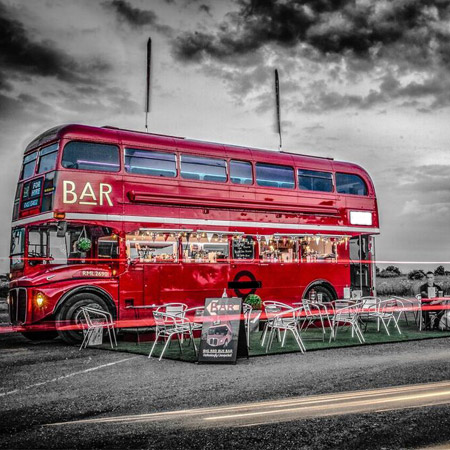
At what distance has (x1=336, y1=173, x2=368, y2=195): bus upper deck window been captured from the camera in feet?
50.1

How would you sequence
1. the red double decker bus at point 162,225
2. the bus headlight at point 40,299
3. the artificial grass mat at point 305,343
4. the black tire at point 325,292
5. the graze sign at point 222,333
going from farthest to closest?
the black tire at point 325,292 → the red double decker bus at point 162,225 → the bus headlight at point 40,299 → the artificial grass mat at point 305,343 → the graze sign at point 222,333

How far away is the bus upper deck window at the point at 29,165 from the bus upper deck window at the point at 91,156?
1.17m

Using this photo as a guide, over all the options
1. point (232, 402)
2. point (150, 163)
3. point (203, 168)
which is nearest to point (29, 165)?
point (150, 163)

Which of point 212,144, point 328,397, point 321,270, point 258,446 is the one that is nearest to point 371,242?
point 321,270

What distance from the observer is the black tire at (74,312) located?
36.0 ft

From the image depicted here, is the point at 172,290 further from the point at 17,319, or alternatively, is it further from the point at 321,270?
the point at 321,270

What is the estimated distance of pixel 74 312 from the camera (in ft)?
36.4

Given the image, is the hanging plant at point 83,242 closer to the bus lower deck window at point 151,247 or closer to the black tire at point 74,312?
the bus lower deck window at point 151,247

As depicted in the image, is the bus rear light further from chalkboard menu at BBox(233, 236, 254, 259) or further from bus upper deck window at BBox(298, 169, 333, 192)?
chalkboard menu at BBox(233, 236, 254, 259)

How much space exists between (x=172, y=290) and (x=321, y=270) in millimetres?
4391

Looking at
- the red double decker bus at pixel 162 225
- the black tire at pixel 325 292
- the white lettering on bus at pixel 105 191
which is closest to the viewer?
the red double decker bus at pixel 162 225

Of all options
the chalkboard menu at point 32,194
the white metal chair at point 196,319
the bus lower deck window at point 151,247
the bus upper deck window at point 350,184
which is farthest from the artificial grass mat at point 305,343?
the bus upper deck window at point 350,184

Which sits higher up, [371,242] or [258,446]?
[371,242]

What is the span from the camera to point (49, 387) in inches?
273
